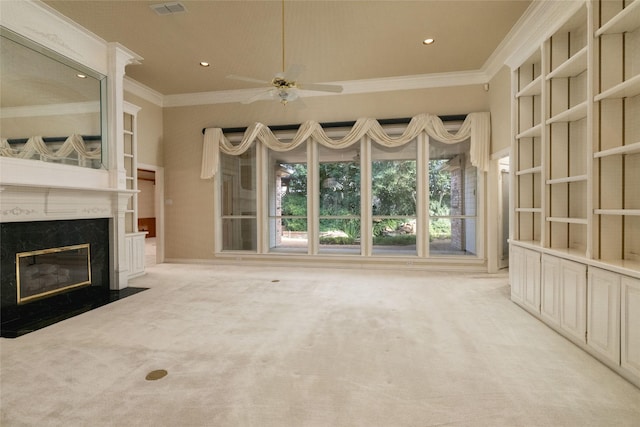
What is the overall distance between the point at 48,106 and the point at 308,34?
10.4 ft

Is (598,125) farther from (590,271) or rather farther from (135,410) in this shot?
(135,410)

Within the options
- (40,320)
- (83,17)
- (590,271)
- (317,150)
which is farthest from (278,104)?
(590,271)

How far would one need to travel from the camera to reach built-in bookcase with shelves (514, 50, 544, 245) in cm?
354

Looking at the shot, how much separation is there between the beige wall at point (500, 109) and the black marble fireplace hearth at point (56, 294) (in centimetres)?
575

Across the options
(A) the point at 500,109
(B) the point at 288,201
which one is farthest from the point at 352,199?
(A) the point at 500,109

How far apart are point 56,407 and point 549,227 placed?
409 centimetres

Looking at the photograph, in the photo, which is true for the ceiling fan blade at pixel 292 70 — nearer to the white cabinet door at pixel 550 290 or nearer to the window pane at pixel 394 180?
the window pane at pixel 394 180

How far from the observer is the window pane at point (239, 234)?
6367 millimetres

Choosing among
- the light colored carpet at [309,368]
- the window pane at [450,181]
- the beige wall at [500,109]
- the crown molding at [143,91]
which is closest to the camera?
the light colored carpet at [309,368]

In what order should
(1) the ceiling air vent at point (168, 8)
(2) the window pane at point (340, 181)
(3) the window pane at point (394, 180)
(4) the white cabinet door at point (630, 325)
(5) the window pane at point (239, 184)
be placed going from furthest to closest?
(5) the window pane at point (239, 184) → (2) the window pane at point (340, 181) → (3) the window pane at point (394, 180) → (1) the ceiling air vent at point (168, 8) → (4) the white cabinet door at point (630, 325)

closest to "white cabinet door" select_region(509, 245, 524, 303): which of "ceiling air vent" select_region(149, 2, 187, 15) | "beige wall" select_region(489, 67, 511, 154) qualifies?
"beige wall" select_region(489, 67, 511, 154)

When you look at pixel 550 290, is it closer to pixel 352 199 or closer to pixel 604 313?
pixel 604 313

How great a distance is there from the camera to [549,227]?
3078 millimetres

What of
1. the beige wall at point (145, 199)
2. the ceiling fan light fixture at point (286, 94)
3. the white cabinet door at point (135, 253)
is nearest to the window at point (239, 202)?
the white cabinet door at point (135, 253)
